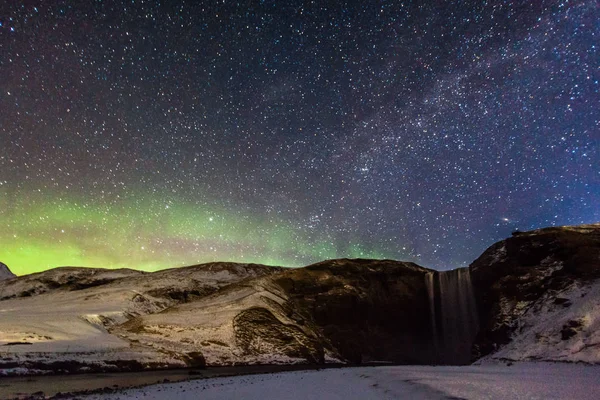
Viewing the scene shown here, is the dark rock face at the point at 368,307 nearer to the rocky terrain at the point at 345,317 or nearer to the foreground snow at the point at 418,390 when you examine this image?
the rocky terrain at the point at 345,317

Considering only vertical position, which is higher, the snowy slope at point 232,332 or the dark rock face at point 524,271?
the dark rock face at point 524,271

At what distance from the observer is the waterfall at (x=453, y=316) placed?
181 ft

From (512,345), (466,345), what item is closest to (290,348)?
(512,345)

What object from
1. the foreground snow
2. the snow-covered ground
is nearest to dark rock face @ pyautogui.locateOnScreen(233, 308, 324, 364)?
the snow-covered ground

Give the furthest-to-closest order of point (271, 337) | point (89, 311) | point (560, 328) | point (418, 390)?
point (89, 311), point (271, 337), point (560, 328), point (418, 390)

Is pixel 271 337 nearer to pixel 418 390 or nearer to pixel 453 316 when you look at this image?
pixel 453 316

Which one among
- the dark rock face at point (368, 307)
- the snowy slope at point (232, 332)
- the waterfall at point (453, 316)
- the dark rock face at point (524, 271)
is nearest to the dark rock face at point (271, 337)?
the snowy slope at point (232, 332)

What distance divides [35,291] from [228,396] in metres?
100

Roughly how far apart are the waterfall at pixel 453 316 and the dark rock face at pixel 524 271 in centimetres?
192

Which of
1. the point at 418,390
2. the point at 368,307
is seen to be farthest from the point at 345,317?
the point at 418,390

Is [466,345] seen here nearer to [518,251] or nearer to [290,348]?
[518,251]

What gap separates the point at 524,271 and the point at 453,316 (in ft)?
44.4

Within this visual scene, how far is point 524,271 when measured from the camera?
1975 inches

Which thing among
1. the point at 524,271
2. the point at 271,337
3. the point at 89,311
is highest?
the point at 524,271
